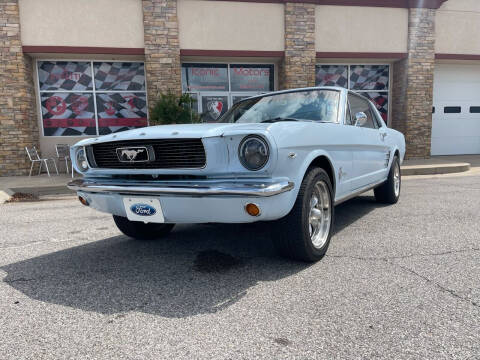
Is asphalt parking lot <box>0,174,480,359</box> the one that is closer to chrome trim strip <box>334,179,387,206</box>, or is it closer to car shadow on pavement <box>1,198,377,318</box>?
car shadow on pavement <box>1,198,377,318</box>

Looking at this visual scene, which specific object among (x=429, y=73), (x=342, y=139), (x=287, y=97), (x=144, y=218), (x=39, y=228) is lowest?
(x=39, y=228)

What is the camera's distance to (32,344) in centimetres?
195

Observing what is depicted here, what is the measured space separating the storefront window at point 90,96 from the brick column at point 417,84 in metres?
8.85

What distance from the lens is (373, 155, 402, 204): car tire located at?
5.44m

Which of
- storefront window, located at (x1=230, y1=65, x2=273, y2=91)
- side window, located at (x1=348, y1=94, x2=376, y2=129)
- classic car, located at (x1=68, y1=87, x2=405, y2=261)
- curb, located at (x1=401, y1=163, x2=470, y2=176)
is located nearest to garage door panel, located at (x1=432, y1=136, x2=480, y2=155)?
curb, located at (x1=401, y1=163, x2=470, y2=176)

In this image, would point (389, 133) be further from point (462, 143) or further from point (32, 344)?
point (462, 143)

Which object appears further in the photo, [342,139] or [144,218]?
[342,139]

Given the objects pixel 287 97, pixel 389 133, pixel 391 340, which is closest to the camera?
pixel 391 340

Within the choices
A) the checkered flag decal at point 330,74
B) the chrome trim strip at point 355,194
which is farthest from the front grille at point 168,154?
the checkered flag decal at point 330,74

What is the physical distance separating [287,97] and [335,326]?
262 centimetres

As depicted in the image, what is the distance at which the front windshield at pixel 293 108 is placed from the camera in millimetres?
3688

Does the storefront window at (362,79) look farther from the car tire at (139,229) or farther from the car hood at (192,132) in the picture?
the car hood at (192,132)

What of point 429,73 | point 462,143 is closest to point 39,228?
point 429,73

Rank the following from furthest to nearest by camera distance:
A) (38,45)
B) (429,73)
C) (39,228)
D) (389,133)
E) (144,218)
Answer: (429,73), (38,45), (389,133), (39,228), (144,218)
